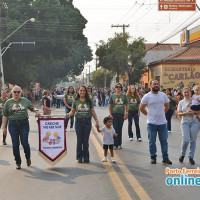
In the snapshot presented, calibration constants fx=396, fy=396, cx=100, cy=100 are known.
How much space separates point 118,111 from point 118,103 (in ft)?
0.76

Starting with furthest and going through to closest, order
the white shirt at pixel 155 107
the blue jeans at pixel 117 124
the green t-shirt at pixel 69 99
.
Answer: the green t-shirt at pixel 69 99 < the blue jeans at pixel 117 124 < the white shirt at pixel 155 107

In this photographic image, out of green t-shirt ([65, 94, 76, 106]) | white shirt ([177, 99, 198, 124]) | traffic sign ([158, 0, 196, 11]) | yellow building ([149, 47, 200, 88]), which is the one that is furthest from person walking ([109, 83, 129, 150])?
yellow building ([149, 47, 200, 88])

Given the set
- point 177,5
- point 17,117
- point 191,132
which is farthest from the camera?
point 177,5

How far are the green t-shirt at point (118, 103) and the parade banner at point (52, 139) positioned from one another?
8.83 ft

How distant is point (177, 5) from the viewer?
929 inches

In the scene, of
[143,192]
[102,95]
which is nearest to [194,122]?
[143,192]

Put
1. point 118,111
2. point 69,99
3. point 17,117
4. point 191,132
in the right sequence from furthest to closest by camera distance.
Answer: point 69,99, point 118,111, point 191,132, point 17,117

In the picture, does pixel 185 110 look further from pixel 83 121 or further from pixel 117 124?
pixel 117 124

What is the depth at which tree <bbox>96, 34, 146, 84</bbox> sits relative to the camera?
5138 centimetres

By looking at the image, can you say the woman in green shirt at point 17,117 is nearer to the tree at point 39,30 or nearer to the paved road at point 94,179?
the paved road at point 94,179

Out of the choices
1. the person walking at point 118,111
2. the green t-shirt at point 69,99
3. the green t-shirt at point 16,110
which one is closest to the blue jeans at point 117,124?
the person walking at point 118,111

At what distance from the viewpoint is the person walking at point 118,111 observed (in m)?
11.0

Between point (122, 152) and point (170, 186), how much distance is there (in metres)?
3.72

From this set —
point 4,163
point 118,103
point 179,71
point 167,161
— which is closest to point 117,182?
point 167,161
